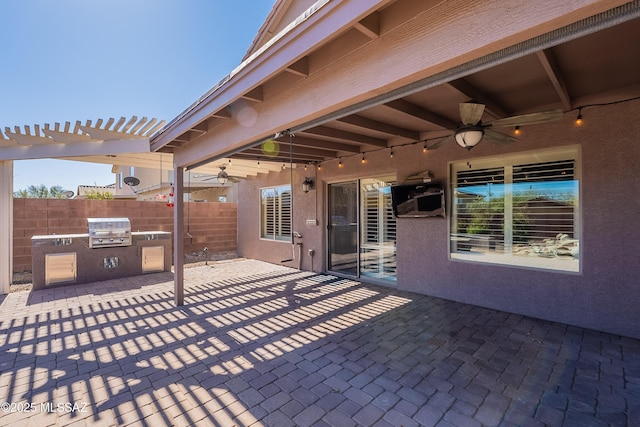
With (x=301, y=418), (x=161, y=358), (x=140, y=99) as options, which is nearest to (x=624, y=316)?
(x=301, y=418)

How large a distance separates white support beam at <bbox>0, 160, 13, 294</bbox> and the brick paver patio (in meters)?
1.13

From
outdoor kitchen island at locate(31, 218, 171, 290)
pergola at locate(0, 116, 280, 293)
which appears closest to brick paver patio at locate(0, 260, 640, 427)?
outdoor kitchen island at locate(31, 218, 171, 290)

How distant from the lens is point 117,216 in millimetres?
7605

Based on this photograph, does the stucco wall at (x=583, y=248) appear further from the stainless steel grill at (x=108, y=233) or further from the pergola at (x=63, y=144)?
the stainless steel grill at (x=108, y=233)

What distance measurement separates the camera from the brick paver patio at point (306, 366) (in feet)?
6.77

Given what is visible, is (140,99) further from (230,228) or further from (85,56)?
(230,228)

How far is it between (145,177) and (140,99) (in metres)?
11.3

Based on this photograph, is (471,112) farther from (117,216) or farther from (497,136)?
(117,216)

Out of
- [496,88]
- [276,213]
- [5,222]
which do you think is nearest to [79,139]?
[5,222]

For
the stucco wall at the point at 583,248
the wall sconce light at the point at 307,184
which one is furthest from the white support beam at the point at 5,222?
the stucco wall at the point at 583,248

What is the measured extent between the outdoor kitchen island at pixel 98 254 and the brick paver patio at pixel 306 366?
104 centimetres

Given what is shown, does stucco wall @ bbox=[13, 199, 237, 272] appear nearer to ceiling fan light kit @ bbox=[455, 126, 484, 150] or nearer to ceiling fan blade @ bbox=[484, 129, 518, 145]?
ceiling fan light kit @ bbox=[455, 126, 484, 150]

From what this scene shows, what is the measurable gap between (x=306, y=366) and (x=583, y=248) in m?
3.61

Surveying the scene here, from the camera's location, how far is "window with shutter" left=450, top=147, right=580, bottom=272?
3719 mm
